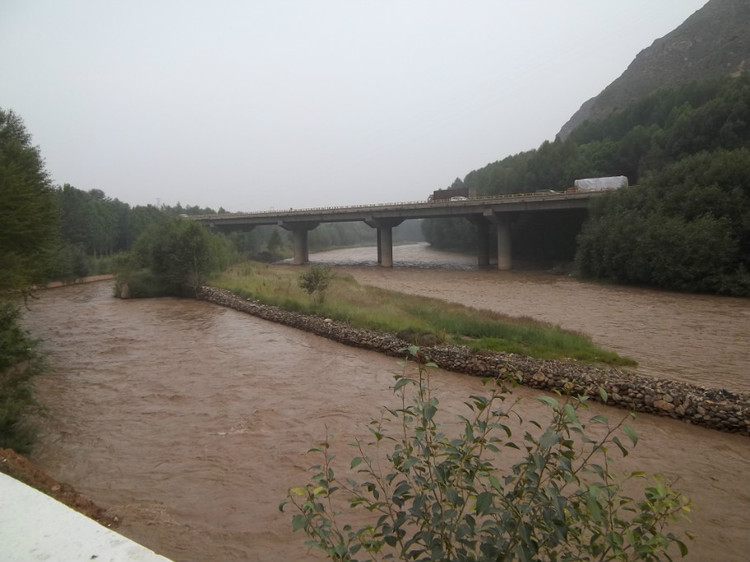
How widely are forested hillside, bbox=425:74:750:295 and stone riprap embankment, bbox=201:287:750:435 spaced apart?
23.3 metres

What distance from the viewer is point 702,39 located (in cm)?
10381

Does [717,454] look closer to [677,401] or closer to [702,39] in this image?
[677,401]

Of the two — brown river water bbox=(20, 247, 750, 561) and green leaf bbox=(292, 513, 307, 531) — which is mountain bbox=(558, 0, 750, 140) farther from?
green leaf bbox=(292, 513, 307, 531)

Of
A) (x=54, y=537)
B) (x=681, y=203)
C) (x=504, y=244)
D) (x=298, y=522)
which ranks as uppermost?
Result: (x=681, y=203)

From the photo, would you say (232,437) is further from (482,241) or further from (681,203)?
(482,241)

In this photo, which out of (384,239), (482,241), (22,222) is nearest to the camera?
(22,222)

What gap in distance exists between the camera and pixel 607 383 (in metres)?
12.8

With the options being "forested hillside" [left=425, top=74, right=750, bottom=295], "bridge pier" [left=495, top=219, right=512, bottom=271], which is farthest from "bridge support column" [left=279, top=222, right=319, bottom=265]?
"forested hillside" [left=425, top=74, right=750, bottom=295]

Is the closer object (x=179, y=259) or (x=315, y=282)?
(x=315, y=282)

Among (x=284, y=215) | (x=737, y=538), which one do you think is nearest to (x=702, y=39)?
(x=284, y=215)

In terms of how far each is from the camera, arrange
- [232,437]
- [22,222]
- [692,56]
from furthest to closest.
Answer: [692,56] < [22,222] < [232,437]

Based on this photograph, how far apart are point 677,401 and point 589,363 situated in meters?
3.90

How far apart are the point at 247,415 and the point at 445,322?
11.5m

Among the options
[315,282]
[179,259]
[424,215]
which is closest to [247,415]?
[315,282]
